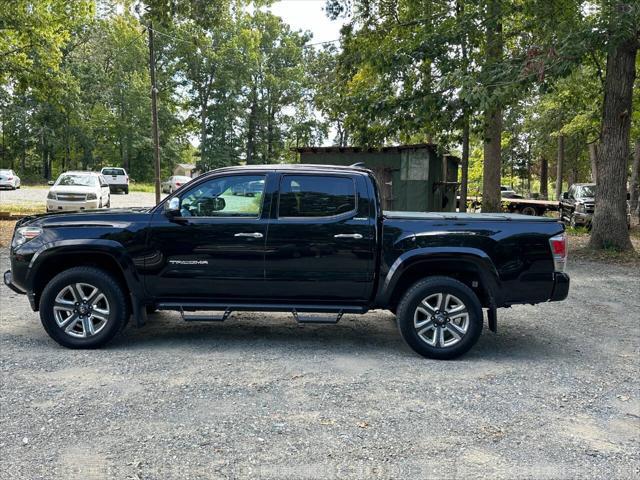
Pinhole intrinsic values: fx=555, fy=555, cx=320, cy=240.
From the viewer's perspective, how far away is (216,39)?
58625 mm

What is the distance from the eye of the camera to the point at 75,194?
754 inches

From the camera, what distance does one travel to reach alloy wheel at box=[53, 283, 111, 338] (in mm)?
5543

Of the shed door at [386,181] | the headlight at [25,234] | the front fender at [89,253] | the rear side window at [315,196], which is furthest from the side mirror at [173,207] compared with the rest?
the shed door at [386,181]

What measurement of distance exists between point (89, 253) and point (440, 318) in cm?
358

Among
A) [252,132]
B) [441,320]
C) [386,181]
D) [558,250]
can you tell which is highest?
[252,132]

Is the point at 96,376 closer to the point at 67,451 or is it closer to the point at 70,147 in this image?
the point at 67,451

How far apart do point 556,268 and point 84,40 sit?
2284 inches

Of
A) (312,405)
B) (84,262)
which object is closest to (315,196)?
(312,405)

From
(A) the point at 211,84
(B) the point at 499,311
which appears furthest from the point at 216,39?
(B) the point at 499,311

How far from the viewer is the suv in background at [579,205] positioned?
21094 mm

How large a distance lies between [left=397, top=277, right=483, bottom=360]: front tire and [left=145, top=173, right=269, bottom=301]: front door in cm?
152

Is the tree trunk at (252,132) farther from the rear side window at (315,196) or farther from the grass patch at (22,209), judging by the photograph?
the rear side window at (315,196)

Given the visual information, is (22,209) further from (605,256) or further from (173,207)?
(605,256)

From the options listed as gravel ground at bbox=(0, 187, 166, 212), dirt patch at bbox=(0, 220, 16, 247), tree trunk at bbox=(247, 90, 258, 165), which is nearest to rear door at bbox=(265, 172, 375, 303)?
dirt patch at bbox=(0, 220, 16, 247)
